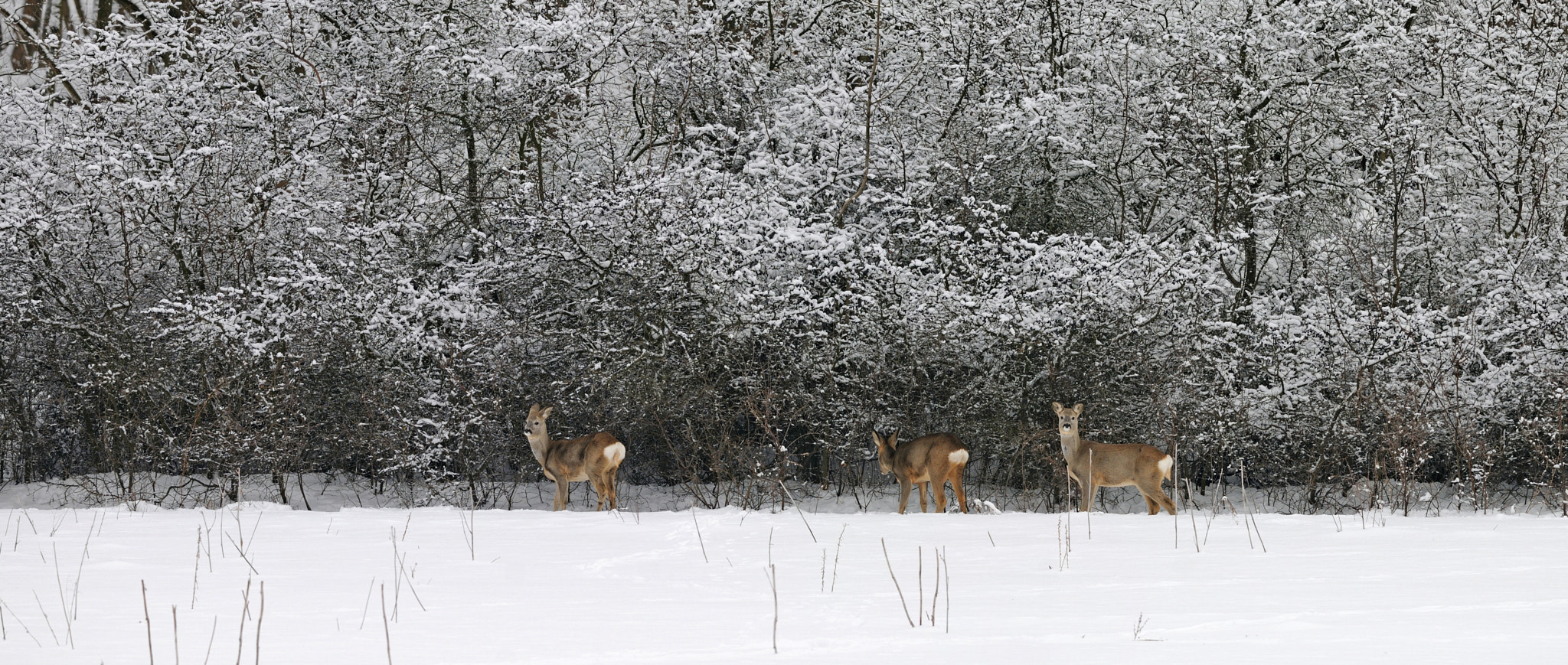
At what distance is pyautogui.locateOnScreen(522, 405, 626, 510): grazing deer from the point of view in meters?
11.2

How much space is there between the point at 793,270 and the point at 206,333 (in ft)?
19.8

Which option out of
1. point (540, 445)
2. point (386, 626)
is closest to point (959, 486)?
point (540, 445)

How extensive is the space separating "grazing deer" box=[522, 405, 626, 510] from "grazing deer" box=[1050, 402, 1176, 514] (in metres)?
3.78

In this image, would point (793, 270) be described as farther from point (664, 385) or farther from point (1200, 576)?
point (1200, 576)

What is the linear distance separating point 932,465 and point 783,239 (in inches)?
134

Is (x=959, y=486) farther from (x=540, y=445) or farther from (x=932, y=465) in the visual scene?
(x=540, y=445)

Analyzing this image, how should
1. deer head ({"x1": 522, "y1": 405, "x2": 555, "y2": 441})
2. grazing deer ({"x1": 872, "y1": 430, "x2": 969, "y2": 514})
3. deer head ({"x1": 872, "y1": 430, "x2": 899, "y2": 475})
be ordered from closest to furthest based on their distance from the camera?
1. grazing deer ({"x1": 872, "y1": 430, "x2": 969, "y2": 514})
2. deer head ({"x1": 872, "y1": 430, "x2": 899, "y2": 475})
3. deer head ({"x1": 522, "y1": 405, "x2": 555, "y2": 441})

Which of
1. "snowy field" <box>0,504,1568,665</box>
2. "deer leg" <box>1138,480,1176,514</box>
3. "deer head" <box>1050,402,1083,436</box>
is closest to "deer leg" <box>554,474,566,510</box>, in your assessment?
"snowy field" <box>0,504,1568,665</box>

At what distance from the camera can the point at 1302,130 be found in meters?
15.7

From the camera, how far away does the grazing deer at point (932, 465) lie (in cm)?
1091

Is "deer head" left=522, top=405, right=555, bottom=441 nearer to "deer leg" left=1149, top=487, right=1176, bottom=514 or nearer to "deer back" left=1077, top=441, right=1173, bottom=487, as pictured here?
"deer back" left=1077, top=441, right=1173, bottom=487

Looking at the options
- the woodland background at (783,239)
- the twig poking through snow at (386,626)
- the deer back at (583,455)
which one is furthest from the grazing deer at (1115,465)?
the twig poking through snow at (386,626)

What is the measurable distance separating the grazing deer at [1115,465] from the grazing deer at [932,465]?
2.89 ft

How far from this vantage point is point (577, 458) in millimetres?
11398
